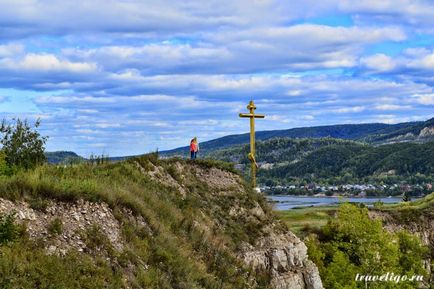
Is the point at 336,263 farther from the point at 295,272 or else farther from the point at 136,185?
the point at 136,185

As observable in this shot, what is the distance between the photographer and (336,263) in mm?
49812

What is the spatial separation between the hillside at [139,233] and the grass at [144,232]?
4cm

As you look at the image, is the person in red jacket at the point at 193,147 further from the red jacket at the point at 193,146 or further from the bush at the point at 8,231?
the bush at the point at 8,231

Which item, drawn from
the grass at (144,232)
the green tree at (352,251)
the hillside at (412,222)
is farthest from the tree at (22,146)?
the hillside at (412,222)

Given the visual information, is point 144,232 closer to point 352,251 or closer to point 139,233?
point 139,233

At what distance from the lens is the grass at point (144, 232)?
15.5 m

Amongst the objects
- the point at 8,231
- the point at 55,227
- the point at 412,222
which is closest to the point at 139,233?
the point at 55,227

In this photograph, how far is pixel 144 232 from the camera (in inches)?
782

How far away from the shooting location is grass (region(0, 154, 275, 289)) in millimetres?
15508

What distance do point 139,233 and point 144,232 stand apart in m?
0.23

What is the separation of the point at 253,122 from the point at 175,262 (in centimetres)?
2053

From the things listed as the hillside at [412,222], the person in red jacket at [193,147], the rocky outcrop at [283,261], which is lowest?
the hillside at [412,222]

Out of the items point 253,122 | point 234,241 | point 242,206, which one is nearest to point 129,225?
point 234,241

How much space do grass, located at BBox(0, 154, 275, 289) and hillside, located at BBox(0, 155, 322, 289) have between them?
4 cm
